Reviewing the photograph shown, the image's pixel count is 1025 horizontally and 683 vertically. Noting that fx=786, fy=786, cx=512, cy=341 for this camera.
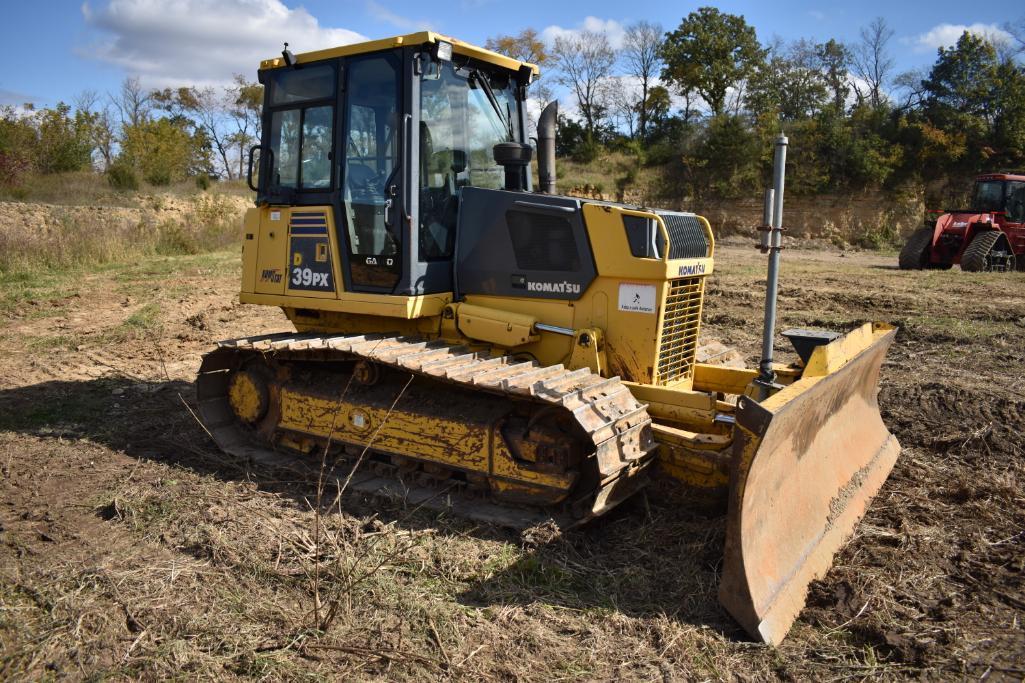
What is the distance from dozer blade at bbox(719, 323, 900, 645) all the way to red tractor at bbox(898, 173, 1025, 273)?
570 inches

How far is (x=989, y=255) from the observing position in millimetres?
17469

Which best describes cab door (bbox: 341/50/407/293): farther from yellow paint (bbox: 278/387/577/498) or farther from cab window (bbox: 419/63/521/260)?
Answer: yellow paint (bbox: 278/387/577/498)

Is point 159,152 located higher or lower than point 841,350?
higher

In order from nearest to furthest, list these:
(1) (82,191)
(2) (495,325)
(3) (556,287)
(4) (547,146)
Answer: (3) (556,287), (2) (495,325), (4) (547,146), (1) (82,191)

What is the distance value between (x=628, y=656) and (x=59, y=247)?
1584cm

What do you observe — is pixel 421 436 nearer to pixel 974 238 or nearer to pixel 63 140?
pixel 974 238

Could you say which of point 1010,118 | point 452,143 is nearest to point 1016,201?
point 1010,118

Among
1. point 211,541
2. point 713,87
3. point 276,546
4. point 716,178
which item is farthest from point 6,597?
point 713,87

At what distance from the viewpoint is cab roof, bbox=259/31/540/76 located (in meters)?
5.21

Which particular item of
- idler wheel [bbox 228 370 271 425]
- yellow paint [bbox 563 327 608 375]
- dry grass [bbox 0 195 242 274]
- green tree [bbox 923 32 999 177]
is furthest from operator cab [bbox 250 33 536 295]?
green tree [bbox 923 32 999 177]

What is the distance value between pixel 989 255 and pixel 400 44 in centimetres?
1667

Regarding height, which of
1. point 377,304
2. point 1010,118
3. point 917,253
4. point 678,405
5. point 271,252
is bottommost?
point 678,405

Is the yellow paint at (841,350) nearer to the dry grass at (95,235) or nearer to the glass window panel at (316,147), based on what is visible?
the glass window panel at (316,147)

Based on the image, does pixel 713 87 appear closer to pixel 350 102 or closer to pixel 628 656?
pixel 350 102
